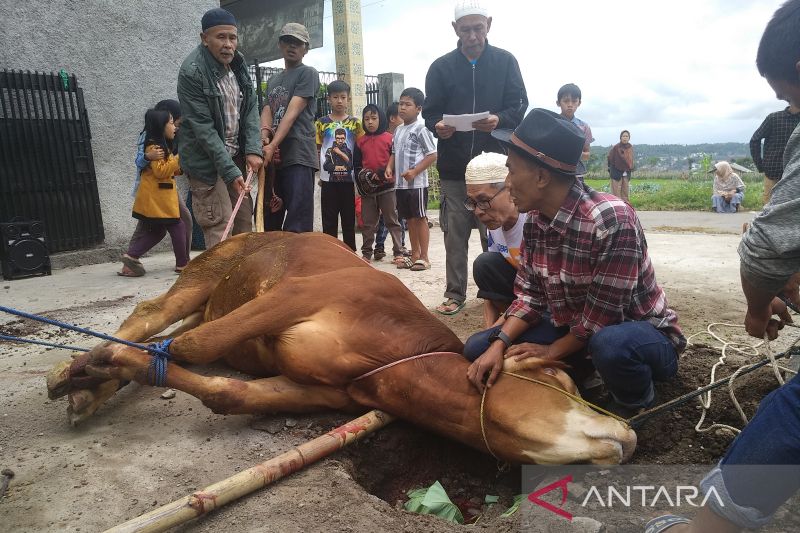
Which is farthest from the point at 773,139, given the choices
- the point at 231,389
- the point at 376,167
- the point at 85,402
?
Answer: the point at 85,402

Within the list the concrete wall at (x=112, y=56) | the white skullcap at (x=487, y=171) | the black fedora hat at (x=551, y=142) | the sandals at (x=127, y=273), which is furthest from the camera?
the concrete wall at (x=112, y=56)

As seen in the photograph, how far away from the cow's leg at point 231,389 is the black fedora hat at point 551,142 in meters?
1.43

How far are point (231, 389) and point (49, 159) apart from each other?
5920 mm

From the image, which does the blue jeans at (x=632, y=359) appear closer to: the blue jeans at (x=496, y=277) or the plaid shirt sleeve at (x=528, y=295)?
the plaid shirt sleeve at (x=528, y=295)

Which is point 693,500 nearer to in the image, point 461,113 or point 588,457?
point 588,457

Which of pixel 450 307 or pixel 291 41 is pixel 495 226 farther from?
pixel 291 41

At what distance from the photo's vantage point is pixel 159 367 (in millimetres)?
2805

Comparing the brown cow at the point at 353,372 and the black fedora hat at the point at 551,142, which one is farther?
the black fedora hat at the point at 551,142

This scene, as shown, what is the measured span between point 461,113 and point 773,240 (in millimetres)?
3380

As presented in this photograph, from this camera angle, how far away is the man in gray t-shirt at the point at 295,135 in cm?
509

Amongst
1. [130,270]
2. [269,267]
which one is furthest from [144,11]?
[269,267]

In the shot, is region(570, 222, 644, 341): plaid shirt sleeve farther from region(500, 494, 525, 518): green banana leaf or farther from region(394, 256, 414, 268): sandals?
region(394, 256, 414, 268): sandals

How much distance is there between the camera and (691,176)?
982 inches

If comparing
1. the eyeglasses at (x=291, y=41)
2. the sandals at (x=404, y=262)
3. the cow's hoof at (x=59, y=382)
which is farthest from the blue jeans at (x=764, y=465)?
the sandals at (x=404, y=262)
